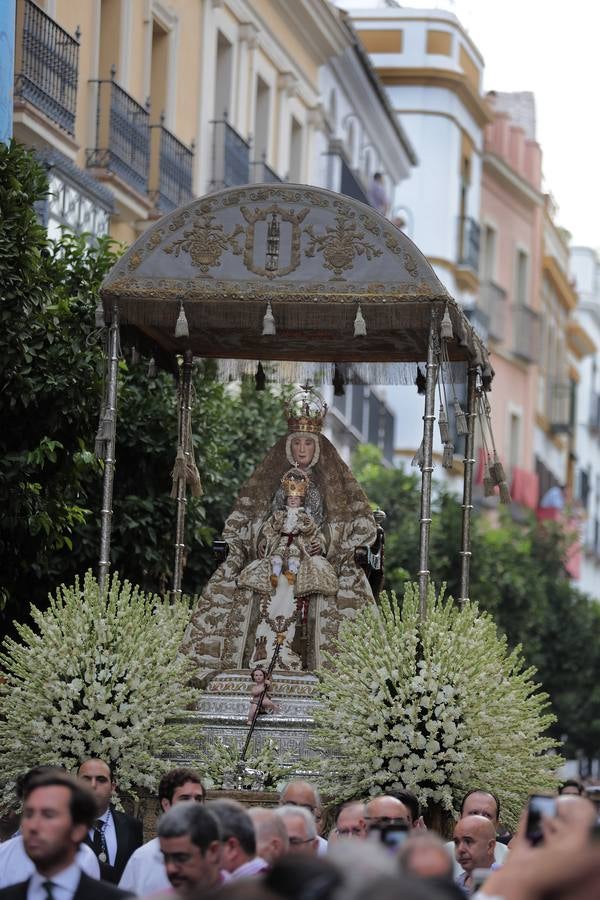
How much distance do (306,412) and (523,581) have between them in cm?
1808

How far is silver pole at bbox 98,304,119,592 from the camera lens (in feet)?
44.5

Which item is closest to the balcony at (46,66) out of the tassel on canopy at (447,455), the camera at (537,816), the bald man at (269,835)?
the tassel on canopy at (447,455)

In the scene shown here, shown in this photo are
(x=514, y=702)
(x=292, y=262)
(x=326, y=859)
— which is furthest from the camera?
(x=292, y=262)

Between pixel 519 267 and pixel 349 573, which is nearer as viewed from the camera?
pixel 349 573

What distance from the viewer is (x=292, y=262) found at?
46.8 feet

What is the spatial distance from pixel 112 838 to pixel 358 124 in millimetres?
27394

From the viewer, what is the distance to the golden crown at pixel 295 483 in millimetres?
14562

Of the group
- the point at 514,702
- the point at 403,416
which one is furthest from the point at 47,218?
the point at 403,416

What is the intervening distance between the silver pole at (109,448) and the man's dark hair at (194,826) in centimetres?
644

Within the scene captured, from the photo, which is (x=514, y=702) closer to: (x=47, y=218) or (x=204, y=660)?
(x=204, y=660)

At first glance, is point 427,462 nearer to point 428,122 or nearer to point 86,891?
point 86,891

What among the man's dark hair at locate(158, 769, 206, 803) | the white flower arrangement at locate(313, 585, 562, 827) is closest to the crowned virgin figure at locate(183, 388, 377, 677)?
the white flower arrangement at locate(313, 585, 562, 827)

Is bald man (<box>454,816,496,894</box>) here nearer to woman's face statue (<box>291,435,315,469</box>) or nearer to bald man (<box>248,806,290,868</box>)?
bald man (<box>248,806,290,868</box>)

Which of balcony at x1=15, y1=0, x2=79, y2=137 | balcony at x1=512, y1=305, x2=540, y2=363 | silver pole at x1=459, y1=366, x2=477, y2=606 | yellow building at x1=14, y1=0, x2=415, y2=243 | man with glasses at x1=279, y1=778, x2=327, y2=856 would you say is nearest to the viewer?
man with glasses at x1=279, y1=778, x2=327, y2=856
